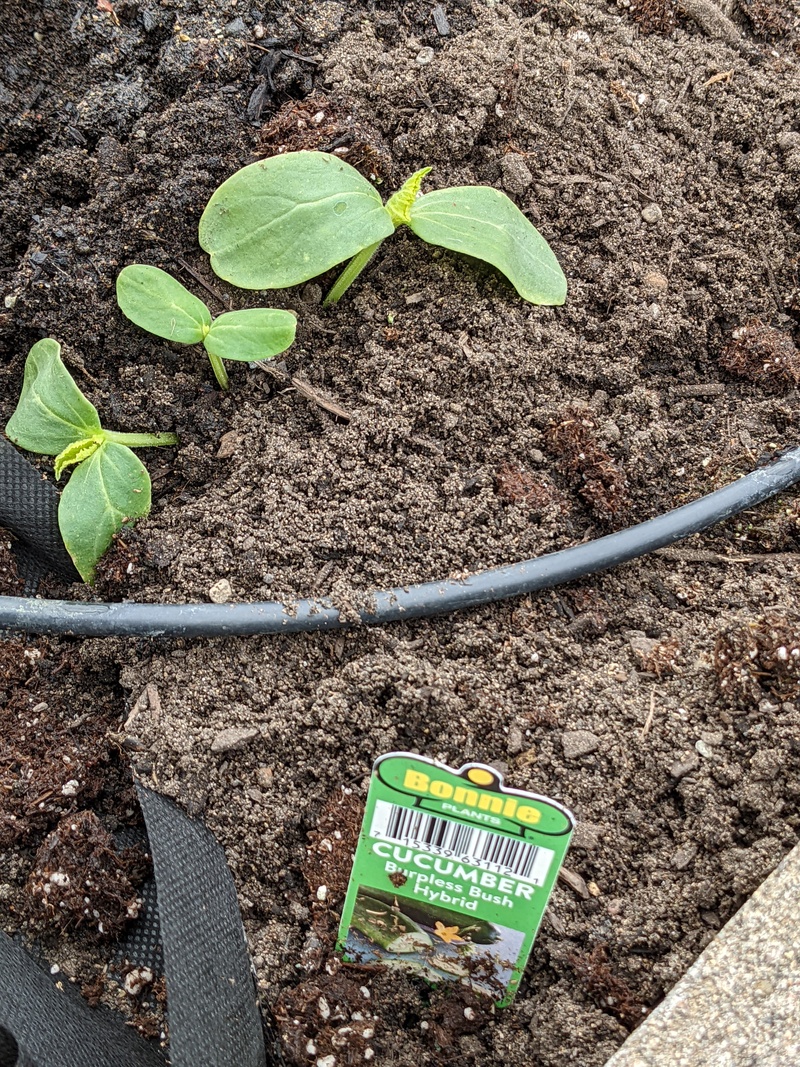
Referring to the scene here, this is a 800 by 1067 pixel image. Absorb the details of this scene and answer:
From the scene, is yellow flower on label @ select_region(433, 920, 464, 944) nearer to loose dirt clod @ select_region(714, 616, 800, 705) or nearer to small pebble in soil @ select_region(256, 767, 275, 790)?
small pebble in soil @ select_region(256, 767, 275, 790)

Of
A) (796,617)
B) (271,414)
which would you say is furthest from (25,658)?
(796,617)

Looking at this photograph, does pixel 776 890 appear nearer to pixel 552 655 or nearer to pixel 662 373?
pixel 552 655

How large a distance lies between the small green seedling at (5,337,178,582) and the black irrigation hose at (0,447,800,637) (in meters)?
0.10

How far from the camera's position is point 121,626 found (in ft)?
3.97

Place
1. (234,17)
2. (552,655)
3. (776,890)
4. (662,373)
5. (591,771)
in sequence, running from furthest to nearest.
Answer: (234,17), (662,373), (552,655), (591,771), (776,890)

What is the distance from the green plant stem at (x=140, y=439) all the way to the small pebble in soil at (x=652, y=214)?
0.89 meters

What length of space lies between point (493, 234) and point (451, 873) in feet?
3.07

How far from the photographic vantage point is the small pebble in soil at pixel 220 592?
4.02 feet

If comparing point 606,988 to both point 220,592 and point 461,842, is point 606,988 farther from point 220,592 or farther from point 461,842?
point 220,592

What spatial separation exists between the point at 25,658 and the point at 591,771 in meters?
0.83

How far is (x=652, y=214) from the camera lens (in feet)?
4.90

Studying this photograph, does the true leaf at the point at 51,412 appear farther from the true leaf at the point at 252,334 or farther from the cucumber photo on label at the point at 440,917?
the cucumber photo on label at the point at 440,917

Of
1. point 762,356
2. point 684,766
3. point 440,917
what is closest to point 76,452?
point 440,917

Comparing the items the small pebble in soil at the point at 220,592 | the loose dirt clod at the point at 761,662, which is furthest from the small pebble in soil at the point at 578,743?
the small pebble in soil at the point at 220,592
